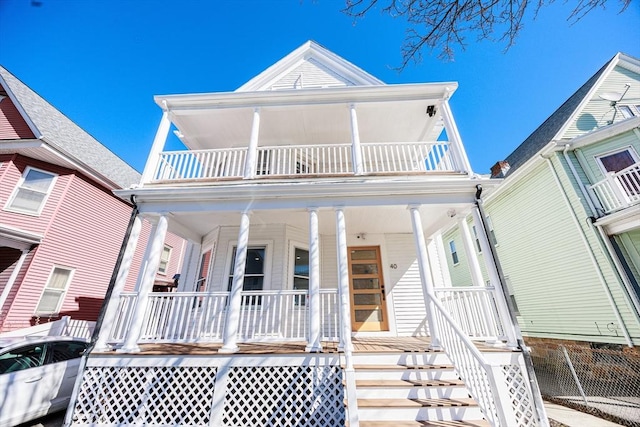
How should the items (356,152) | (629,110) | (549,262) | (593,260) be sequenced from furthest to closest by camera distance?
(629,110)
(549,262)
(593,260)
(356,152)

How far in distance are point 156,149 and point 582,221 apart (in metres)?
12.7

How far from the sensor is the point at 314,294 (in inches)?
189

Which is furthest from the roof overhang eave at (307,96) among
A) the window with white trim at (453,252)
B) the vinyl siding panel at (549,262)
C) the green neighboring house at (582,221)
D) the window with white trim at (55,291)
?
the window with white trim at (453,252)

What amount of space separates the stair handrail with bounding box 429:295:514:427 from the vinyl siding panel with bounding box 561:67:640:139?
9.93 metres

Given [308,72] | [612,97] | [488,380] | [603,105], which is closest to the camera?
[488,380]

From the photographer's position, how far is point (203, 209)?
5711mm

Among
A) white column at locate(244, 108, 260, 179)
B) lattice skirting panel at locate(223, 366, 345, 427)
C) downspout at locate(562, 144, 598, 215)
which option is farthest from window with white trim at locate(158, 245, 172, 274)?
downspout at locate(562, 144, 598, 215)

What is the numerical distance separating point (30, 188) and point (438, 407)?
43.1ft

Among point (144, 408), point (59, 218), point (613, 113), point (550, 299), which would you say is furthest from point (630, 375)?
point (59, 218)

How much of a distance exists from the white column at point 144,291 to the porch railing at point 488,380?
5510 mm

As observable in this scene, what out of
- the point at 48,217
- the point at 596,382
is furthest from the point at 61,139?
the point at 596,382

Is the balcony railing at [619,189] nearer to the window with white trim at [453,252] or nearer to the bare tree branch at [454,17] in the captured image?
the window with white trim at [453,252]

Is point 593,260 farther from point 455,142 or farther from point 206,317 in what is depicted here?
point 206,317

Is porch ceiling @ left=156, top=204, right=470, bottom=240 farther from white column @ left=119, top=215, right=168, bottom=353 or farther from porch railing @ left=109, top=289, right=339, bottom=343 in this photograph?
porch railing @ left=109, top=289, right=339, bottom=343
